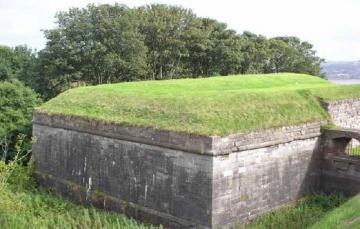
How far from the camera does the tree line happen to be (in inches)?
964

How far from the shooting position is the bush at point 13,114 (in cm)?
1788

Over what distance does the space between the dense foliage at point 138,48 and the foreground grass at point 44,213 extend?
11285mm

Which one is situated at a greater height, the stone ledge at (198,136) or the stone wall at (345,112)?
the stone wall at (345,112)

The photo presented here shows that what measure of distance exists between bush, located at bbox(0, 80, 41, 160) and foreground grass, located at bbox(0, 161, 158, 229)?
11.6 feet

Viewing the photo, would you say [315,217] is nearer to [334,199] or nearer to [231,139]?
[334,199]

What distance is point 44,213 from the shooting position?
1239 cm

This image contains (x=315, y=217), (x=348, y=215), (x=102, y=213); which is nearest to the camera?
(x=348, y=215)

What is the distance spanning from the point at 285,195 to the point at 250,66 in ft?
75.3

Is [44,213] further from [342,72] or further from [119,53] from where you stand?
[342,72]

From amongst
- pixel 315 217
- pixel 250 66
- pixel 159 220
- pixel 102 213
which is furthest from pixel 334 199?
pixel 250 66

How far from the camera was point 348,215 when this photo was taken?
880cm

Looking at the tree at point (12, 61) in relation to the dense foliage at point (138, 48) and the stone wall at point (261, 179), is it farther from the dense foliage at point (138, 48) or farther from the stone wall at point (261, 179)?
the stone wall at point (261, 179)

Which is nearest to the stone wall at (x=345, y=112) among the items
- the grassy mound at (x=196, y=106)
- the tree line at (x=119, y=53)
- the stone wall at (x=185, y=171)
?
the grassy mound at (x=196, y=106)

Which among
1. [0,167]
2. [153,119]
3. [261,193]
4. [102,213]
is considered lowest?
[102,213]
